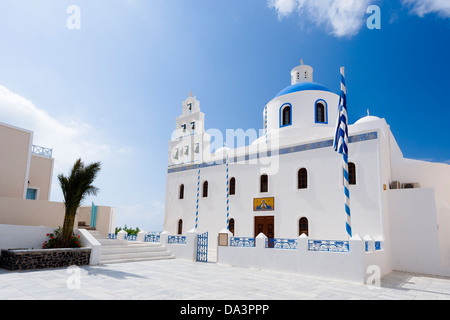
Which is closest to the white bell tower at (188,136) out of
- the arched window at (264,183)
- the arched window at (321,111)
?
the arched window at (264,183)

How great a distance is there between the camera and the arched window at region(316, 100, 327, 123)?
15.6 m

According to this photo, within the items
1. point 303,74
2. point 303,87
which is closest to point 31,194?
point 303,87

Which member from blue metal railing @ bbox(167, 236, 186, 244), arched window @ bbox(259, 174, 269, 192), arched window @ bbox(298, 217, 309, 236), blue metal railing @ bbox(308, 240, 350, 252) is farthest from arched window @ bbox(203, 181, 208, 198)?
blue metal railing @ bbox(308, 240, 350, 252)

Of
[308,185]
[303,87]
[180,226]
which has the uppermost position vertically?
[303,87]

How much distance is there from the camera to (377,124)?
13.0 m

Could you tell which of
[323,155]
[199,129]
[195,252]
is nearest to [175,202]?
[199,129]

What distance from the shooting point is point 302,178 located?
1335 centimetres

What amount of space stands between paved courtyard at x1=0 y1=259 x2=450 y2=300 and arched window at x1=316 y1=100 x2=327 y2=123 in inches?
328

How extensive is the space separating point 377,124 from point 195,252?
30.8 feet

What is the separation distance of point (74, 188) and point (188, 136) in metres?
8.68

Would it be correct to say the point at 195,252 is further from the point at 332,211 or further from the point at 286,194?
the point at 332,211

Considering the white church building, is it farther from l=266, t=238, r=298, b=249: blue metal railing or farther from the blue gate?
the blue gate

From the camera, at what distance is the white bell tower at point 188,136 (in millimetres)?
17516

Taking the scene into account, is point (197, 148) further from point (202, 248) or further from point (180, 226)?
point (202, 248)
